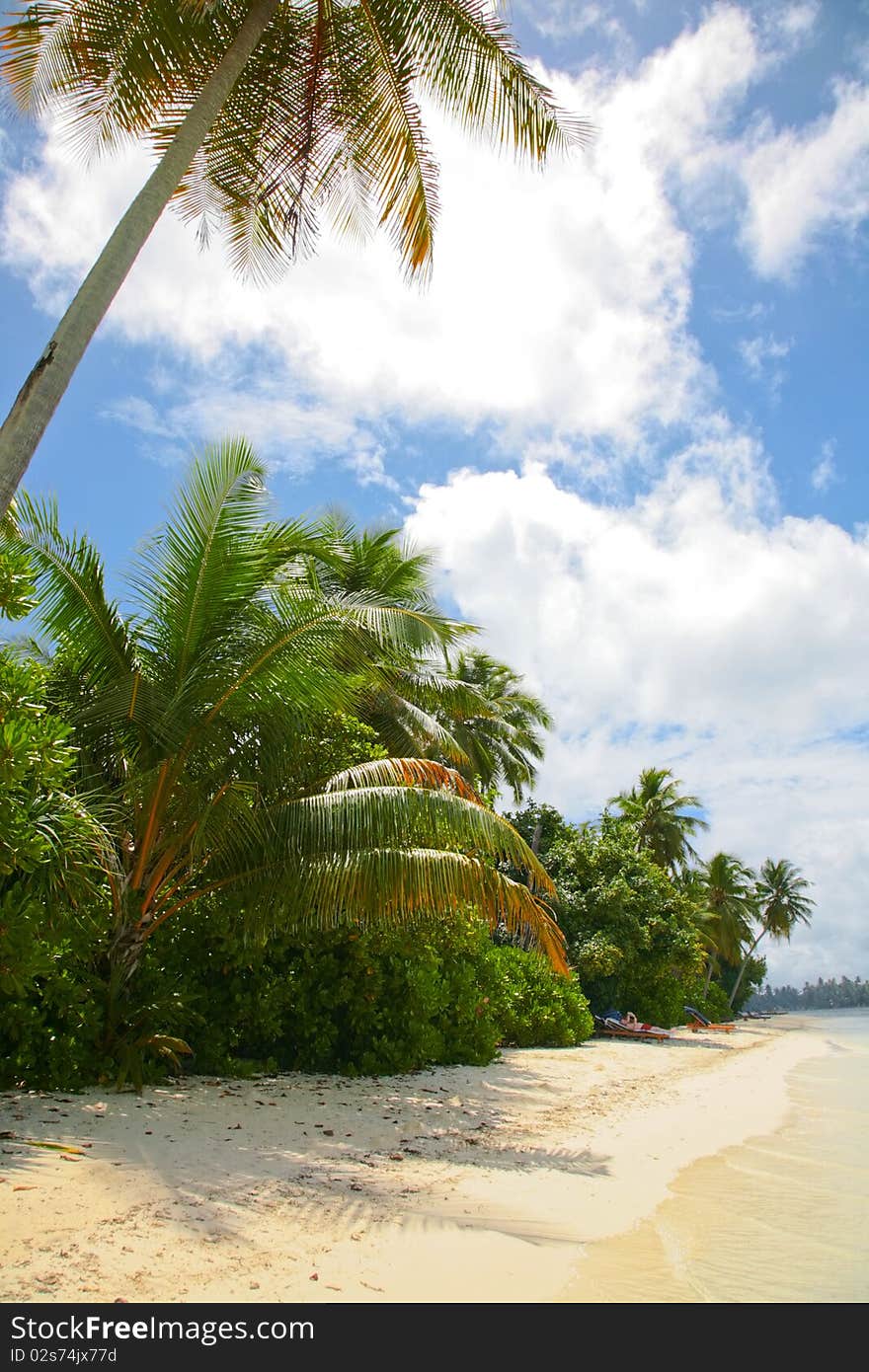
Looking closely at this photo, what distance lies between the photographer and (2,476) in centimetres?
410

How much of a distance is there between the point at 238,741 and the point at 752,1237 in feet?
20.2

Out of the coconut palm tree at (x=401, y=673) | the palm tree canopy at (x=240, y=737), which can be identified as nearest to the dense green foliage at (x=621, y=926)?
the coconut palm tree at (x=401, y=673)

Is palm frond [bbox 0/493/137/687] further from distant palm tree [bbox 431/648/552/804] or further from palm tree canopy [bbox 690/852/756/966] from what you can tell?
palm tree canopy [bbox 690/852/756/966]

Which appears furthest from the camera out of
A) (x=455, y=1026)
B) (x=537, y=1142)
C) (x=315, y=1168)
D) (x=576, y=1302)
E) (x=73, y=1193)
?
(x=455, y=1026)

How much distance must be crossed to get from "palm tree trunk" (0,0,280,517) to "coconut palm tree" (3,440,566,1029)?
2988 mm

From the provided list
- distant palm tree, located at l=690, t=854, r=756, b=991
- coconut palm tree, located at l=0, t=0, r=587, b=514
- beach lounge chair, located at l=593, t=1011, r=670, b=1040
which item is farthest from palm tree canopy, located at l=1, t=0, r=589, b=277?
distant palm tree, located at l=690, t=854, r=756, b=991

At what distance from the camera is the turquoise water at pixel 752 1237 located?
4.08m

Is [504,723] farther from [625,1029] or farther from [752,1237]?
[752,1237]

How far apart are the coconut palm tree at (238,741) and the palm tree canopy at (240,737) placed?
0.06 ft

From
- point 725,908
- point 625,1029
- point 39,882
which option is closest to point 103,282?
point 39,882

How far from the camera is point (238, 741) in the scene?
28.3 ft
